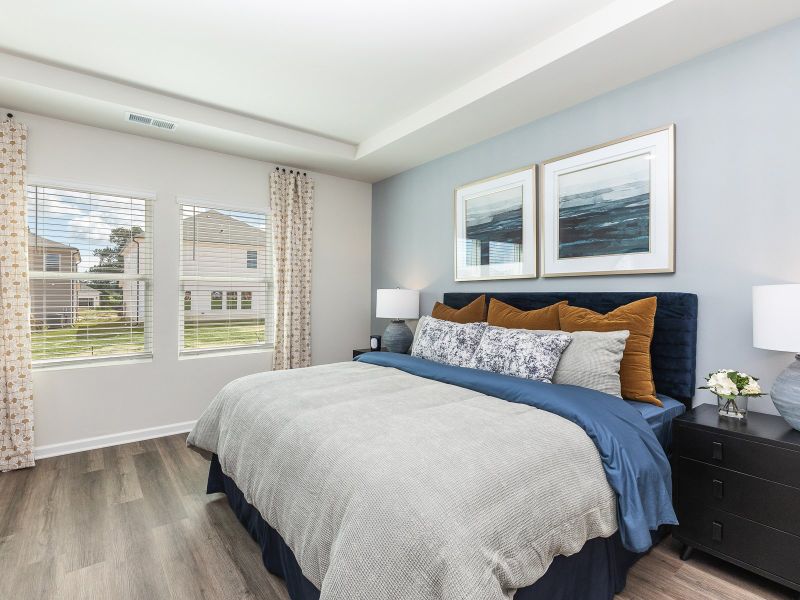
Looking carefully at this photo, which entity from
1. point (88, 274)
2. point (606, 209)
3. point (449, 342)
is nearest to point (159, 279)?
point (88, 274)

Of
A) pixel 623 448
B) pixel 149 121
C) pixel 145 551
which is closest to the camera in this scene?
pixel 623 448

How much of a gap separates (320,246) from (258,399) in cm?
273

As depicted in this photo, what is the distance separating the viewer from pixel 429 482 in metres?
1.24

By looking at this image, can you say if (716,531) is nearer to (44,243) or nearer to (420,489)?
(420,489)

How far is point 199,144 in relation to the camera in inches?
148

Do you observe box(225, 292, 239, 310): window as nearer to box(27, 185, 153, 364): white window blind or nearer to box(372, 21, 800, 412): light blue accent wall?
box(27, 185, 153, 364): white window blind

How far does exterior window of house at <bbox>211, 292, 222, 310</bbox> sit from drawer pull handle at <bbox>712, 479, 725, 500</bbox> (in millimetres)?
3928

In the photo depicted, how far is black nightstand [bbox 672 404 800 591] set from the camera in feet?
5.57

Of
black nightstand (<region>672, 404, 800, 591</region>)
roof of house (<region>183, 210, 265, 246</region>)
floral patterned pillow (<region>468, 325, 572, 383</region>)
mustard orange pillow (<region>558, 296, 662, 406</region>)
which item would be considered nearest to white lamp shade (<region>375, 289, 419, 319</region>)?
roof of house (<region>183, 210, 265, 246</region>)

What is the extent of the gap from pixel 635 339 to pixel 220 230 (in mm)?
3604

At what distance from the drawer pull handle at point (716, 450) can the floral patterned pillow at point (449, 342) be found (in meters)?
1.29

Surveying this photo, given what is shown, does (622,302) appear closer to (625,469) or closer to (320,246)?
(625,469)

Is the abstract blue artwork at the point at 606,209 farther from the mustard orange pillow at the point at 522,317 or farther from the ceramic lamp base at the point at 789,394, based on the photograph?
the ceramic lamp base at the point at 789,394

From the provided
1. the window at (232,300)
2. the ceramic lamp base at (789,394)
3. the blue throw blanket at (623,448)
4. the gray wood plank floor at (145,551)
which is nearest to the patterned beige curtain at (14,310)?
the gray wood plank floor at (145,551)
